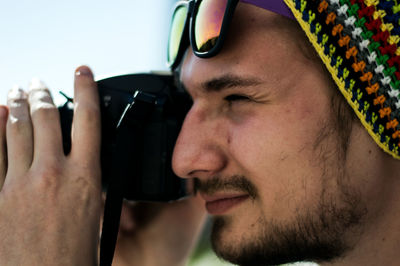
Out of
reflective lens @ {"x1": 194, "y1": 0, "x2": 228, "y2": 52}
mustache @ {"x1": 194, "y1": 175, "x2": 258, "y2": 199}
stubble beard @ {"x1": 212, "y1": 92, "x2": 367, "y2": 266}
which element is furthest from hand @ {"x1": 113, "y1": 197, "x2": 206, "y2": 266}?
reflective lens @ {"x1": 194, "y1": 0, "x2": 228, "y2": 52}

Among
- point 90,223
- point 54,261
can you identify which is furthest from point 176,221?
point 54,261

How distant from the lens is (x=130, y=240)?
4.52 ft

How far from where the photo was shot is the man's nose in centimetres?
109

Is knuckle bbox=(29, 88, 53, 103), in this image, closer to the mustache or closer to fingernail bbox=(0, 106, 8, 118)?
fingernail bbox=(0, 106, 8, 118)

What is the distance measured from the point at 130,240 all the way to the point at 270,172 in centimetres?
56

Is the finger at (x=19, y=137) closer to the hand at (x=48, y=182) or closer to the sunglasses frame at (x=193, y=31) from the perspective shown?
the hand at (x=48, y=182)

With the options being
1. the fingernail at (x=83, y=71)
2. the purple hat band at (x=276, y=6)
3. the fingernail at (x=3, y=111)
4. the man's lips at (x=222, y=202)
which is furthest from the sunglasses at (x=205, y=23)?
the fingernail at (x=3, y=111)

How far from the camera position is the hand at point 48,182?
1058 millimetres

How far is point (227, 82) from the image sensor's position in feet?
3.43

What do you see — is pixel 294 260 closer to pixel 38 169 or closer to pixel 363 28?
pixel 363 28

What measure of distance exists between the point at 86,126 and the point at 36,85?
22cm

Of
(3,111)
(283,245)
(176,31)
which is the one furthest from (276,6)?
(3,111)

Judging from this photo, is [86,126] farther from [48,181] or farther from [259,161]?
[259,161]

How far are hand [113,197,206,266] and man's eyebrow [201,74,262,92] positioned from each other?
1.46ft
